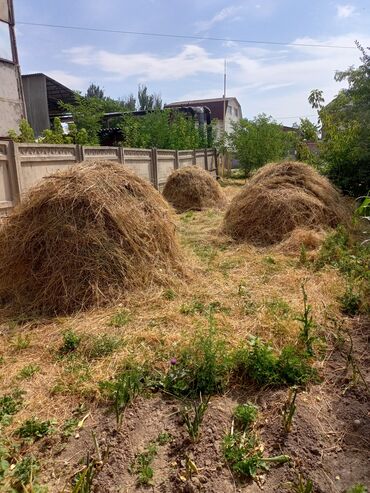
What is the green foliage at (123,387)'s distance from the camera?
207 cm

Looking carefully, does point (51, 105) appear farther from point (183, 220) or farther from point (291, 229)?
point (291, 229)

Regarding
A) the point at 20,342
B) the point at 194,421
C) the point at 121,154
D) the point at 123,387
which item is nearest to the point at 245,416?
the point at 194,421

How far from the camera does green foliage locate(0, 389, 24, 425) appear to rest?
2.07 metres

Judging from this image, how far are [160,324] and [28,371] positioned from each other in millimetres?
1131

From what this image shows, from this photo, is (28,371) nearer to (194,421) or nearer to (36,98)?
(194,421)

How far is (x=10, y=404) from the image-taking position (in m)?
2.20

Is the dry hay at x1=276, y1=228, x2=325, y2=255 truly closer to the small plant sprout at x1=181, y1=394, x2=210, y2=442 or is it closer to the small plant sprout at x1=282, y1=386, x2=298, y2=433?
the small plant sprout at x1=282, y1=386, x2=298, y2=433

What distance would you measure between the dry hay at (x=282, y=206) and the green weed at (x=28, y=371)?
14.2 ft

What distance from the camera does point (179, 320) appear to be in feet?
10.7

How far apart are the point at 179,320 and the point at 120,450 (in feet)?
5.02

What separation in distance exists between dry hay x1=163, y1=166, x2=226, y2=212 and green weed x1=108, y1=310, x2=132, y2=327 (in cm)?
670

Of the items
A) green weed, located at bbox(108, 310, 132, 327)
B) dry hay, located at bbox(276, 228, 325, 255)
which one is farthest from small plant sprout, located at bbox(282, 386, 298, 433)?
dry hay, located at bbox(276, 228, 325, 255)

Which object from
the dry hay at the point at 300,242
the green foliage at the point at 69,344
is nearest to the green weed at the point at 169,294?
the green foliage at the point at 69,344

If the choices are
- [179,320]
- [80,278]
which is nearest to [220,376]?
[179,320]
